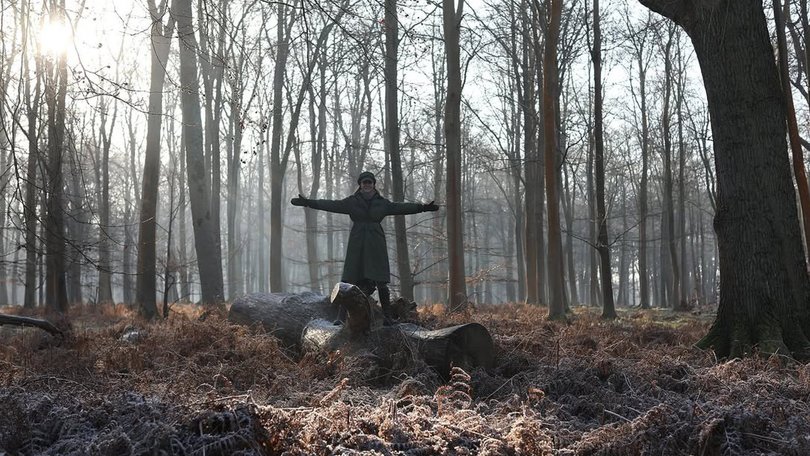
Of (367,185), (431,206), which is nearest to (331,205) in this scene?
(367,185)

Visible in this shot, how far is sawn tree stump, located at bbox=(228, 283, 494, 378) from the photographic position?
6.12 meters

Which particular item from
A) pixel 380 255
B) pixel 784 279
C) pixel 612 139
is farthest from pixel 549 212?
pixel 612 139

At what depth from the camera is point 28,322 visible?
674cm

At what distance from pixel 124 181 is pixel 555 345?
42314mm

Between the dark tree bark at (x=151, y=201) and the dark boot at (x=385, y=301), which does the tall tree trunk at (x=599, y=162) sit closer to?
the dark boot at (x=385, y=301)

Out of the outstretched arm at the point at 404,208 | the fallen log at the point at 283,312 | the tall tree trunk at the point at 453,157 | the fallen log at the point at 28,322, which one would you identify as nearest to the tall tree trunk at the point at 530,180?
the tall tree trunk at the point at 453,157

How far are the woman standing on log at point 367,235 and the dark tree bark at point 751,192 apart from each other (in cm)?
362

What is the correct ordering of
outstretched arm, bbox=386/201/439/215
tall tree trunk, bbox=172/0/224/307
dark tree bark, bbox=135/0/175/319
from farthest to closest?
tall tree trunk, bbox=172/0/224/307 → dark tree bark, bbox=135/0/175/319 → outstretched arm, bbox=386/201/439/215

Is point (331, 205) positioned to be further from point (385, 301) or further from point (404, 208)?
point (385, 301)

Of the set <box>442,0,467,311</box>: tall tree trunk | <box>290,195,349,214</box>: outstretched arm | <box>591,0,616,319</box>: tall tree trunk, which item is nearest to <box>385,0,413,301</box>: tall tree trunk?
<box>442,0,467,311</box>: tall tree trunk

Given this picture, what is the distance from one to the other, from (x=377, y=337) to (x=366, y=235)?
224 cm

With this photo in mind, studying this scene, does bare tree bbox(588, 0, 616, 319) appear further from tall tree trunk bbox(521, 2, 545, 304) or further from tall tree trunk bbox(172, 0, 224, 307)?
tall tree trunk bbox(172, 0, 224, 307)

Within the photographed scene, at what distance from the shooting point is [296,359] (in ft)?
24.8

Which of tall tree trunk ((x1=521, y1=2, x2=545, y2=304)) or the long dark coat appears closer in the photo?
the long dark coat
